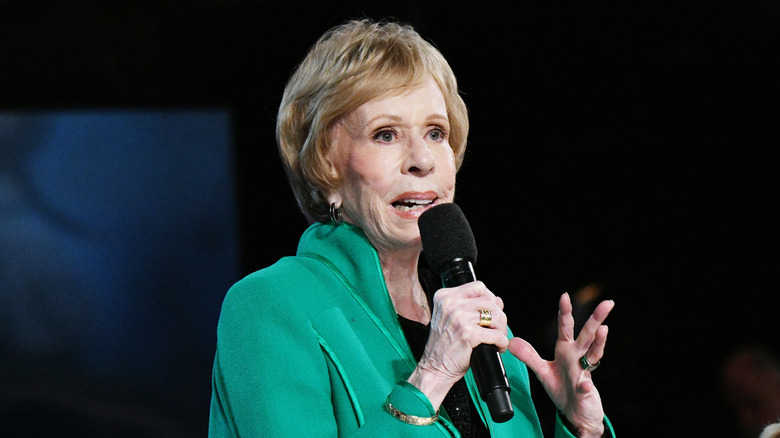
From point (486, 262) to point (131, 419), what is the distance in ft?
4.51

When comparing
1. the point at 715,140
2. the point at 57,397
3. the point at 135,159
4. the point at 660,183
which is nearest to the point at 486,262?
the point at 660,183

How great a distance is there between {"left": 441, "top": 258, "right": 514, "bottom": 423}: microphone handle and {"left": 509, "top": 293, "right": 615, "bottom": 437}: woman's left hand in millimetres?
267

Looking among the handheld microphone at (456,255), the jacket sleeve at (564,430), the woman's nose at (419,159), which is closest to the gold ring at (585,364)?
the jacket sleeve at (564,430)

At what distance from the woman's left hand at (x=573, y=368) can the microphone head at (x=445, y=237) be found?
0.25m

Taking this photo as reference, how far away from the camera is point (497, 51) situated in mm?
3225

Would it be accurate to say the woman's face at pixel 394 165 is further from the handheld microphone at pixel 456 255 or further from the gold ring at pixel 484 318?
the gold ring at pixel 484 318

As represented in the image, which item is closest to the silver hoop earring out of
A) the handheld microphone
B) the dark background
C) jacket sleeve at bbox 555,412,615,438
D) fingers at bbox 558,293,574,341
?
the handheld microphone

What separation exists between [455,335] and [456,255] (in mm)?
152

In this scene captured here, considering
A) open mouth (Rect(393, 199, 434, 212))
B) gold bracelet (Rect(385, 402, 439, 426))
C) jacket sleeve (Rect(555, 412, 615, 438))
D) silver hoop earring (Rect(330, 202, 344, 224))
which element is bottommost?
jacket sleeve (Rect(555, 412, 615, 438))

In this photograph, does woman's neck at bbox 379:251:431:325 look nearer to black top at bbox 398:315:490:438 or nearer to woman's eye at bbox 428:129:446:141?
black top at bbox 398:315:490:438

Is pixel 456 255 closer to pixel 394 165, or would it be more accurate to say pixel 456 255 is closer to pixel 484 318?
pixel 484 318

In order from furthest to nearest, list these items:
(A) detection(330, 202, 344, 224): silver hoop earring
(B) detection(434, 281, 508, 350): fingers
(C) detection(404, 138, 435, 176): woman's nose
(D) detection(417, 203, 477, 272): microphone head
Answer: (A) detection(330, 202, 344, 224): silver hoop earring < (C) detection(404, 138, 435, 176): woman's nose < (D) detection(417, 203, 477, 272): microphone head < (B) detection(434, 281, 508, 350): fingers

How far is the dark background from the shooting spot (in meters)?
3.24

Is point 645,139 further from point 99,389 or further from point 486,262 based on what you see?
point 99,389
